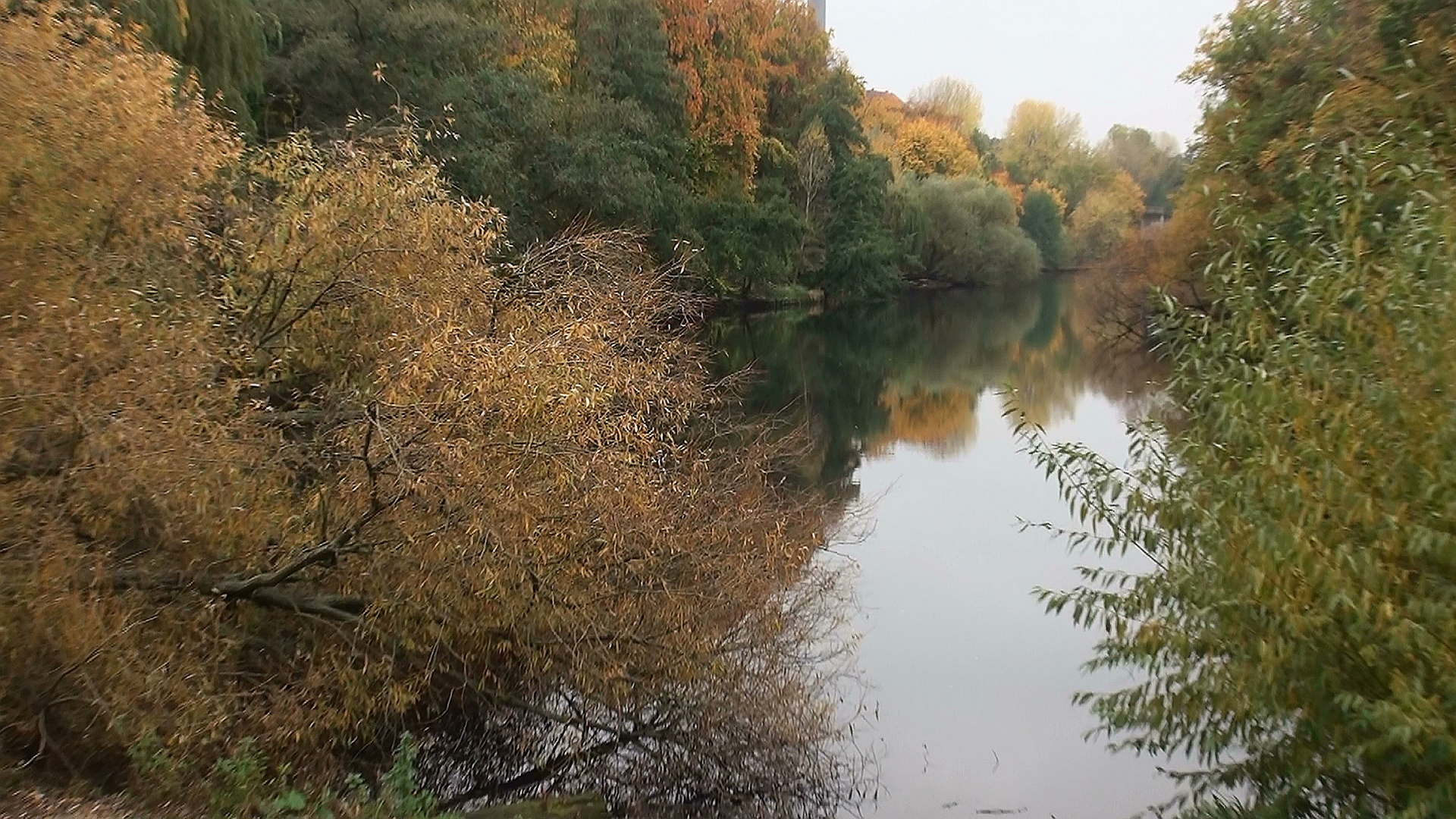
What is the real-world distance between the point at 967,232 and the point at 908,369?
27.8 metres

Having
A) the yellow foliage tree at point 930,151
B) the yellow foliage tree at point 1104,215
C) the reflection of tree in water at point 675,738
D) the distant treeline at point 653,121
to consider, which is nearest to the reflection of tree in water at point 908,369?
the distant treeline at point 653,121

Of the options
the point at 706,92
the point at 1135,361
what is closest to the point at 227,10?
the point at 706,92

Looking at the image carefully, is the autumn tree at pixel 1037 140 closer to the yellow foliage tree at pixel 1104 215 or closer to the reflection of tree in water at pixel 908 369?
the yellow foliage tree at pixel 1104 215

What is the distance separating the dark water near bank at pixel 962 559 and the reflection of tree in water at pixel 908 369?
11cm

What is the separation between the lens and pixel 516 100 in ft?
86.6

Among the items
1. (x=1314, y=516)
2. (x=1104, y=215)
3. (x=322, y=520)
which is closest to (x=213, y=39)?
(x=322, y=520)

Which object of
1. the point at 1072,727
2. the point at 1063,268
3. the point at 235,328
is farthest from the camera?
the point at 1063,268

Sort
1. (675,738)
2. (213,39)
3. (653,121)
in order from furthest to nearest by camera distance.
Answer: (653,121) < (213,39) < (675,738)

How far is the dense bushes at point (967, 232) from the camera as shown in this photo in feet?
189

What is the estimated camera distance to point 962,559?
16031 mm

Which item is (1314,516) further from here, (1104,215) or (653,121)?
(1104,215)

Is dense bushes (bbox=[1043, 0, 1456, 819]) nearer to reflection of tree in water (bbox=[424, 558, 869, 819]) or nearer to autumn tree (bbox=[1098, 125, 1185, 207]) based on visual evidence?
reflection of tree in water (bbox=[424, 558, 869, 819])

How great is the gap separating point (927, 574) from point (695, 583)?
7244 millimetres

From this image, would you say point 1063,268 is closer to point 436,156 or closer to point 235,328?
point 436,156
